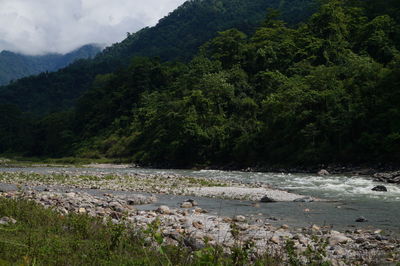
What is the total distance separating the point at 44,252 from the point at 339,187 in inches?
903

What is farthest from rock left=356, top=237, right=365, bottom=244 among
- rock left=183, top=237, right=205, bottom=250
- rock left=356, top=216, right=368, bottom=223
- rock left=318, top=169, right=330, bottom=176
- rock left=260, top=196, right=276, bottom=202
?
rock left=318, top=169, right=330, bottom=176

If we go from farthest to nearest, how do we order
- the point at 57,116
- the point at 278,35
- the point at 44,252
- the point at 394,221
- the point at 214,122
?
the point at 57,116
the point at 278,35
the point at 214,122
the point at 394,221
the point at 44,252

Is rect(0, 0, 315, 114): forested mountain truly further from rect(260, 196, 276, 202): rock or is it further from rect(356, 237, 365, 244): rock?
rect(356, 237, 365, 244): rock

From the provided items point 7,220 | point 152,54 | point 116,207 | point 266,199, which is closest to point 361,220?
point 266,199

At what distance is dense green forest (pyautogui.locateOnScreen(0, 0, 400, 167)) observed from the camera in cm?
4209

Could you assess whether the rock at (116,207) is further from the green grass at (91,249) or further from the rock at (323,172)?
the rock at (323,172)

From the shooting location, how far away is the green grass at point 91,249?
489cm

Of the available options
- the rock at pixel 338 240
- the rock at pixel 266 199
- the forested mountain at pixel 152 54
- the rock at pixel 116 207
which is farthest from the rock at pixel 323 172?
the forested mountain at pixel 152 54

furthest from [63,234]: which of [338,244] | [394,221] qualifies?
[394,221]

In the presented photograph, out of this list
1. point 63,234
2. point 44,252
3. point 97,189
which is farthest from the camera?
point 97,189

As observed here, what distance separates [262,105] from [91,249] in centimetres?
5260

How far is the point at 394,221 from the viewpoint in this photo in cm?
1407

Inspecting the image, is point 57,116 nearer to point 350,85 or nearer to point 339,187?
point 350,85

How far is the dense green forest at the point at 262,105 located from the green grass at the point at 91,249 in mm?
35021
